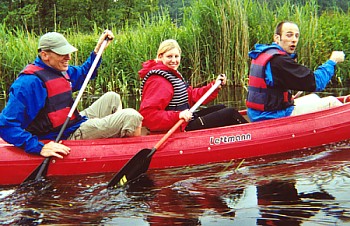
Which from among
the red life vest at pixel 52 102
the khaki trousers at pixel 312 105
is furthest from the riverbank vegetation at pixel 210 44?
the red life vest at pixel 52 102

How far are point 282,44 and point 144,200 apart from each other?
82.6 inches

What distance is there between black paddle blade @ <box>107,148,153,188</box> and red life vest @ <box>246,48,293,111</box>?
3.93 ft

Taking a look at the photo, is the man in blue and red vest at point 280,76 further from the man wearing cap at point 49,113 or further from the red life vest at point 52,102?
the red life vest at point 52,102

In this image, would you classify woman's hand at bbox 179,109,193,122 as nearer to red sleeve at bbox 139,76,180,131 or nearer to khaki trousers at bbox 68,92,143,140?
red sleeve at bbox 139,76,180,131

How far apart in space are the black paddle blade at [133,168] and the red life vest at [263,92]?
120 cm

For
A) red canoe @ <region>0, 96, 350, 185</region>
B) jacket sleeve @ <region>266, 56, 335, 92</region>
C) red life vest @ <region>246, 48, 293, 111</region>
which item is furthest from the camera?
red life vest @ <region>246, 48, 293, 111</region>

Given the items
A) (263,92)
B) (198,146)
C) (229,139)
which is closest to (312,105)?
(263,92)

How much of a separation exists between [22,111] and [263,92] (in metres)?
2.16

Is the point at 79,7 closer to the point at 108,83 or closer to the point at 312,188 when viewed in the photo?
the point at 108,83

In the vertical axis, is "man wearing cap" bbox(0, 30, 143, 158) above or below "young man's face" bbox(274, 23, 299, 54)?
below

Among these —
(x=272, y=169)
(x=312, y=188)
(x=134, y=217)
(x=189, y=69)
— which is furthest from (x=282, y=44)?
(x=189, y=69)

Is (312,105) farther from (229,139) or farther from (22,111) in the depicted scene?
(22,111)

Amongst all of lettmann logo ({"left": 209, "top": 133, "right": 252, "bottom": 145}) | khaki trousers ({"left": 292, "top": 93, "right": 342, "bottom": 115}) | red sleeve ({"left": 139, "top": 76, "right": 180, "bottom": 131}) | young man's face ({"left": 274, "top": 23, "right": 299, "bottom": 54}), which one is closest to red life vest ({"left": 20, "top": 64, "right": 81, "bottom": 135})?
red sleeve ({"left": 139, "top": 76, "right": 180, "bottom": 131})

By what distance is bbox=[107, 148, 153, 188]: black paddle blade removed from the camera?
414 cm
